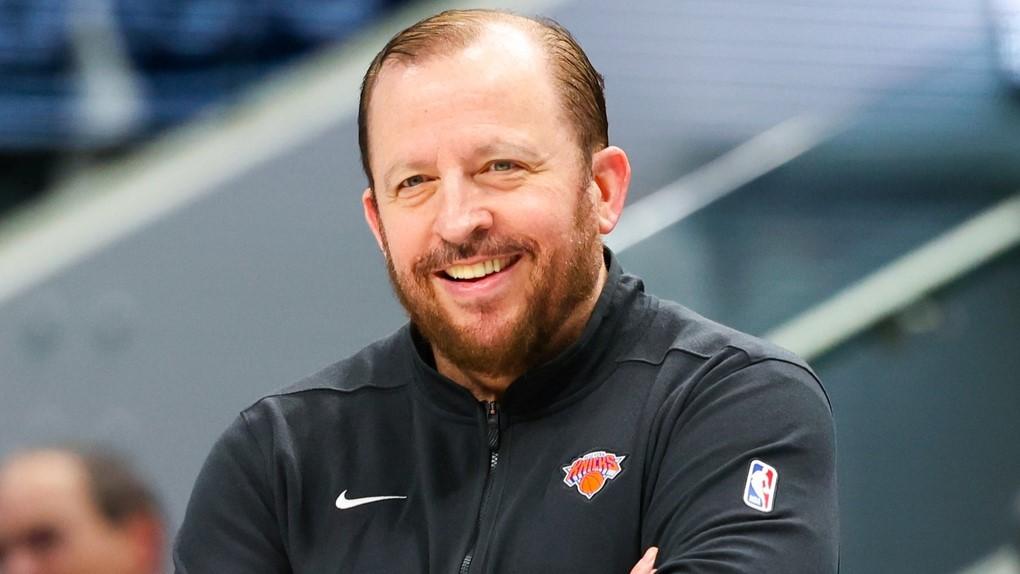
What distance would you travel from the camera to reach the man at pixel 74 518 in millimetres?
3611

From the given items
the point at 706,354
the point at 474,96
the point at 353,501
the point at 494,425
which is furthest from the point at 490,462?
the point at 474,96

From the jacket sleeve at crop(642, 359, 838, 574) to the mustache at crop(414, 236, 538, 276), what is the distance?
25 cm

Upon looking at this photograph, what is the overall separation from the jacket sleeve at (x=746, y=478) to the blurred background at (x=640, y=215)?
6.50 feet

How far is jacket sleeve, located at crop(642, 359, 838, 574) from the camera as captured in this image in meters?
1.81

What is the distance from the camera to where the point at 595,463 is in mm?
1926

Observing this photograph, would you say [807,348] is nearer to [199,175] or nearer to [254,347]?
[254,347]

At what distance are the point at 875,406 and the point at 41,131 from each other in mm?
2426

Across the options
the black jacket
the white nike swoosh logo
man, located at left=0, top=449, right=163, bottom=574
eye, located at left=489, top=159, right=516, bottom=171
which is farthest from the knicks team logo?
man, located at left=0, top=449, right=163, bottom=574

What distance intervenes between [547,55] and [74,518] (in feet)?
7.08

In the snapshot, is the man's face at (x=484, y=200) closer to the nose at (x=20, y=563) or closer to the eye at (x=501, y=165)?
the eye at (x=501, y=165)

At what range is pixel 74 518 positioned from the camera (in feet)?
12.2

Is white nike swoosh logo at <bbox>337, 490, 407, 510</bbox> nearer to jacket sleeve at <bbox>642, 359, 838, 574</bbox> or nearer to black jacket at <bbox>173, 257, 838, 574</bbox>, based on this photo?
black jacket at <bbox>173, 257, 838, 574</bbox>

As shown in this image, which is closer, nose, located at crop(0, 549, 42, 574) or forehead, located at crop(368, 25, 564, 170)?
forehead, located at crop(368, 25, 564, 170)

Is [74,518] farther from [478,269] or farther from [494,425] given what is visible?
[478,269]
